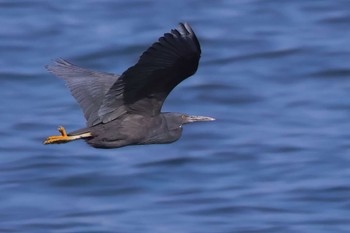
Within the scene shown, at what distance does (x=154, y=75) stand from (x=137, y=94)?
12.7 inches

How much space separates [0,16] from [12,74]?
2.37 m

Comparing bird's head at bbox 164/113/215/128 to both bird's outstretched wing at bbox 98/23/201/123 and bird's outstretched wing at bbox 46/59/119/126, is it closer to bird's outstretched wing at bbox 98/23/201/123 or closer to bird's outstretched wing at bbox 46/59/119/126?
bird's outstretched wing at bbox 98/23/201/123

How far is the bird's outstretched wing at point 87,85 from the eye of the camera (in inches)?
381

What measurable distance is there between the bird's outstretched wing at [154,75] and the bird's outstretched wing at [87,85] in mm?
240

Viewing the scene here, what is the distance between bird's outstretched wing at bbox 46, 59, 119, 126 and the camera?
9.69m

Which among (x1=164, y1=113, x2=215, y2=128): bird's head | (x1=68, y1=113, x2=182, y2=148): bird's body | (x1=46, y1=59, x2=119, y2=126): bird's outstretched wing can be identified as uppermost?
(x1=46, y1=59, x2=119, y2=126): bird's outstretched wing

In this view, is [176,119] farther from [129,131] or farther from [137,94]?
[137,94]

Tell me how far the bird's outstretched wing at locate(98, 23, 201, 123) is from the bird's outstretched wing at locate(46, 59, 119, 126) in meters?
0.24

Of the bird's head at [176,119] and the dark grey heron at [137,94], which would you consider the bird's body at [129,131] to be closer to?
the dark grey heron at [137,94]

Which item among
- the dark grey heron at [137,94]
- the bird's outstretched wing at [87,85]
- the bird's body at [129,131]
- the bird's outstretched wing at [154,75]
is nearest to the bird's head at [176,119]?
the dark grey heron at [137,94]

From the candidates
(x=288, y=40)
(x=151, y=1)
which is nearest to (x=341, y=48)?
(x=288, y=40)

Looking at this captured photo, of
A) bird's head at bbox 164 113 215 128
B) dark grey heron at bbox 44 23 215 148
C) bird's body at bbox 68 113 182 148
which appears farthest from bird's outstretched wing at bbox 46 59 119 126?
bird's head at bbox 164 113 215 128

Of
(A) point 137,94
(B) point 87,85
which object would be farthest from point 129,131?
(B) point 87,85

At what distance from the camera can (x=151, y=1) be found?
17.7 m
